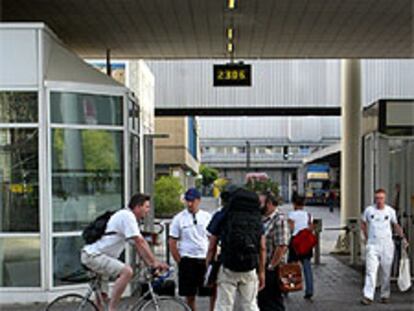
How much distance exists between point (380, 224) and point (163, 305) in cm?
432

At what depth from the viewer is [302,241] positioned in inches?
426

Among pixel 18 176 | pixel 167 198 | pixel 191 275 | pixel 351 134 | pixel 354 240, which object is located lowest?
pixel 167 198

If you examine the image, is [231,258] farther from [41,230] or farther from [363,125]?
[363,125]

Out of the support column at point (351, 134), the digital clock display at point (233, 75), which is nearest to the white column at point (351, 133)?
the support column at point (351, 134)

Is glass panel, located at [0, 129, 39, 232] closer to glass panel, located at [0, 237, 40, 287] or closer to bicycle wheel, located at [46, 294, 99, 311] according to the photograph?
glass panel, located at [0, 237, 40, 287]

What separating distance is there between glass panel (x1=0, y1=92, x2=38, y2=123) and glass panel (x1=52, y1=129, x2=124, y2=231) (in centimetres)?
46

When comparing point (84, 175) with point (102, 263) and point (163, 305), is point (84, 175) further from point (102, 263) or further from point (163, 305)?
point (163, 305)

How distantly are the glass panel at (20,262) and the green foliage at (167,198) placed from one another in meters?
25.6

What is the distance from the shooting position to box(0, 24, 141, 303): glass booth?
1030 centimetres

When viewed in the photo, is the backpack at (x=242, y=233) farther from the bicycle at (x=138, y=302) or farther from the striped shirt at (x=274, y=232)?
the bicycle at (x=138, y=302)

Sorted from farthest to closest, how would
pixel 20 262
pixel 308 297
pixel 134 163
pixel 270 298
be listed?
pixel 134 163 → pixel 308 297 → pixel 20 262 → pixel 270 298

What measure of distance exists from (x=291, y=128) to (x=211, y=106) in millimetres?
69215

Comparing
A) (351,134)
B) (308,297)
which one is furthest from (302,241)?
(351,134)

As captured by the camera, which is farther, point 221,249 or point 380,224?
point 380,224
